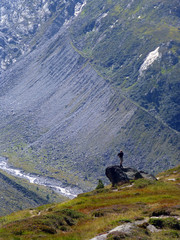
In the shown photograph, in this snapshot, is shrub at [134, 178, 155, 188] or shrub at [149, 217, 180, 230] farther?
shrub at [134, 178, 155, 188]

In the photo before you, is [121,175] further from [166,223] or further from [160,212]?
[166,223]

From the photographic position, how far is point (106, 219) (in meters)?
41.8

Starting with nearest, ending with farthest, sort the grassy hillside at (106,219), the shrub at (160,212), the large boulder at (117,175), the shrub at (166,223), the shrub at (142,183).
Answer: the grassy hillside at (106,219) < the shrub at (166,223) < the shrub at (160,212) < the shrub at (142,183) < the large boulder at (117,175)

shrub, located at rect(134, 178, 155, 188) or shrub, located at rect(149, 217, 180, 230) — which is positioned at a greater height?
shrub, located at rect(149, 217, 180, 230)

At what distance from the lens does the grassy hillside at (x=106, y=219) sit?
34750 millimetres

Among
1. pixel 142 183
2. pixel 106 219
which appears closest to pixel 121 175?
pixel 142 183

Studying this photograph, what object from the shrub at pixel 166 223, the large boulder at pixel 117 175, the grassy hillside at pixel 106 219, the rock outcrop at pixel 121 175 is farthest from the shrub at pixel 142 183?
the shrub at pixel 166 223

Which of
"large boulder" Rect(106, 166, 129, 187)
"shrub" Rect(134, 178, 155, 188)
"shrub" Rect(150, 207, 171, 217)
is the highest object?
"shrub" Rect(150, 207, 171, 217)

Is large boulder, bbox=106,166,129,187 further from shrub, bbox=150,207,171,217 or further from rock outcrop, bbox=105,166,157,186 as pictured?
shrub, bbox=150,207,171,217

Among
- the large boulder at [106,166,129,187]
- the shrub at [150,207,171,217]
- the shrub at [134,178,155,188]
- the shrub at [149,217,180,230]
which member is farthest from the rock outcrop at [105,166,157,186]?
the shrub at [149,217,180,230]

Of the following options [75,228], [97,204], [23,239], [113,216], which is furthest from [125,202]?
[23,239]

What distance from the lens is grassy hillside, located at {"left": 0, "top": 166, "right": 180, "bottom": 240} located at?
34.8 meters

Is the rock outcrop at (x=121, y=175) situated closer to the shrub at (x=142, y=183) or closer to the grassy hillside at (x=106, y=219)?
the shrub at (x=142, y=183)

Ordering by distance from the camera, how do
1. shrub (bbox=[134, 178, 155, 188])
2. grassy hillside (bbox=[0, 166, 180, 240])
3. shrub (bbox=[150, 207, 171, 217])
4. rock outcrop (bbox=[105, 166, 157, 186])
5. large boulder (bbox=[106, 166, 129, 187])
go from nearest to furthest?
grassy hillside (bbox=[0, 166, 180, 240])
shrub (bbox=[150, 207, 171, 217])
shrub (bbox=[134, 178, 155, 188])
large boulder (bbox=[106, 166, 129, 187])
rock outcrop (bbox=[105, 166, 157, 186])
